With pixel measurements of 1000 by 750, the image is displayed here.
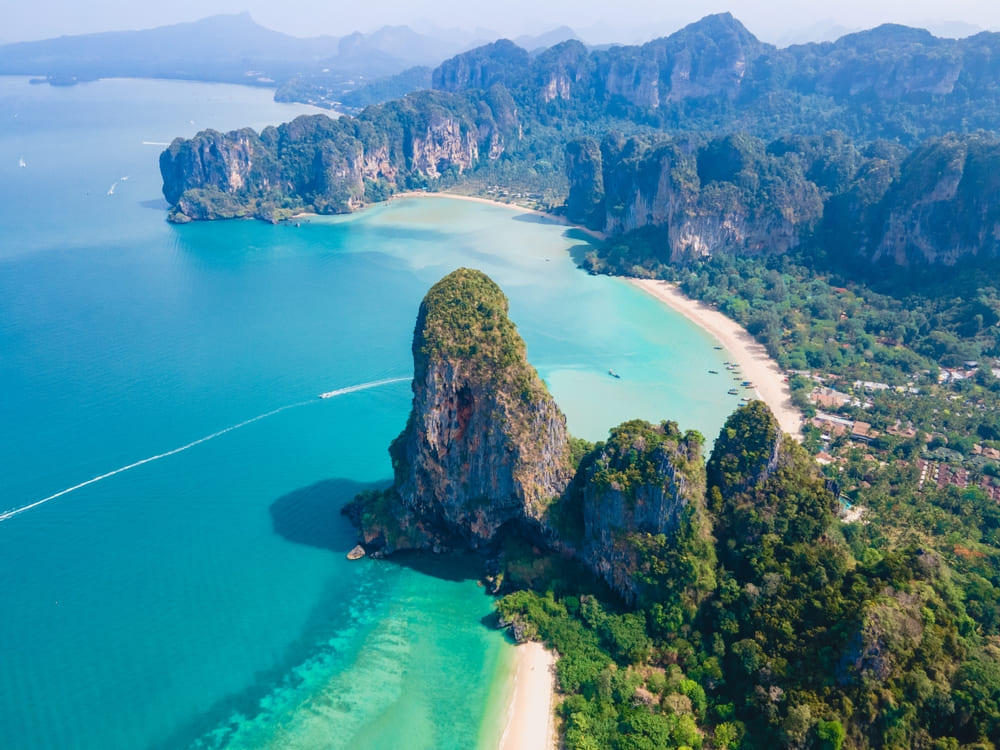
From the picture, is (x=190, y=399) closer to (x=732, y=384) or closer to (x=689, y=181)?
(x=732, y=384)

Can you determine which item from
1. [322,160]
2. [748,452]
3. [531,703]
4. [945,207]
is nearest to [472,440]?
[531,703]

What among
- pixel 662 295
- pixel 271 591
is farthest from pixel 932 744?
pixel 662 295

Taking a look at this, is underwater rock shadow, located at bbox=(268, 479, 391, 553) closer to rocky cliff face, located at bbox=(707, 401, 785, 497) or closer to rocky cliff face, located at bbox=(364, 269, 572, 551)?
rocky cliff face, located at bbox=(364, 269, 572, 551)

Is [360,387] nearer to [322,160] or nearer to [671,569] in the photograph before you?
[671,569]

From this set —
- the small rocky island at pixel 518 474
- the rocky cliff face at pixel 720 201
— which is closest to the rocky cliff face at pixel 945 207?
the rocky cliff face at pixel 720 201

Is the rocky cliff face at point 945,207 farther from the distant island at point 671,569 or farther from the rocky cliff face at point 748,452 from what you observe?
the rocky cliff face at point 748,452

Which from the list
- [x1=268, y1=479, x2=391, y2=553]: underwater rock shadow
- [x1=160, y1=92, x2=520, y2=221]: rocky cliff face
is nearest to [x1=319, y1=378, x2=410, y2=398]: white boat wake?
[x1=268, y1=479, x2=391, y2=553]: underwater rock shadow
